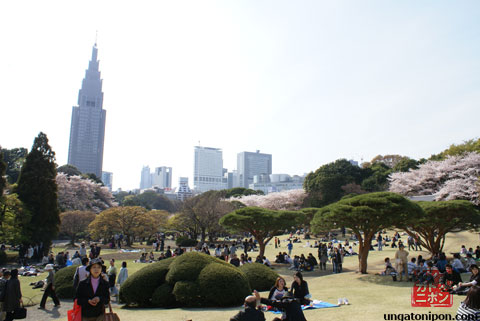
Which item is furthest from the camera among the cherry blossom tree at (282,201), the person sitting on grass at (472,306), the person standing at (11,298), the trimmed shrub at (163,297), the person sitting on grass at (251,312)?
the cherry blossom tree at (282,201)

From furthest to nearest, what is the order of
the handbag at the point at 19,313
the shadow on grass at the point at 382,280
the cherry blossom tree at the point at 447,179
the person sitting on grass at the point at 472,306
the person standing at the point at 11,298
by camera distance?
the cherry blossom tree at the point at 447,179 < the shadow on grass at the point at 382,280 < the person standing at the point at 11,298 < the handbag at the point at 19,313 < the person sitting on grass at the point at 472,306

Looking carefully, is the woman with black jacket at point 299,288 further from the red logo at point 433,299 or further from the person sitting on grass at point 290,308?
the red logo at point 433,299

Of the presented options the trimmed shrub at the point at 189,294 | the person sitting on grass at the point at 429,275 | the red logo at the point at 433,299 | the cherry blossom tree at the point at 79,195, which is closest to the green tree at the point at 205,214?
the cherry blossom tree at the point at 79,195

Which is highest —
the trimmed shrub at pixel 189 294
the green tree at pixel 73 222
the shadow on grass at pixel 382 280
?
the green tree at pixel 73 222

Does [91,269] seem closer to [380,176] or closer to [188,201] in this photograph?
[188,201]

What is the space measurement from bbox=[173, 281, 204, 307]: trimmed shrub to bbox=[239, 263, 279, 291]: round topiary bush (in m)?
3.19

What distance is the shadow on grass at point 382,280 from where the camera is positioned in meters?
13.4

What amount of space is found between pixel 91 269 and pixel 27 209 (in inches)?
932

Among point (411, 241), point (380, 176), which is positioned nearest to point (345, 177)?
point (380, 176)

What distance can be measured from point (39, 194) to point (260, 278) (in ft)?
68.9

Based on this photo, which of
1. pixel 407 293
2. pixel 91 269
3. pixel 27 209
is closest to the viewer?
pixel 91 269

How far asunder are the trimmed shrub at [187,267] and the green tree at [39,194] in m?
19.0

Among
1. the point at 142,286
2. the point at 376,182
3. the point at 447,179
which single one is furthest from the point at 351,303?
the point at 376,182

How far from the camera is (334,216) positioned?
16.6m
